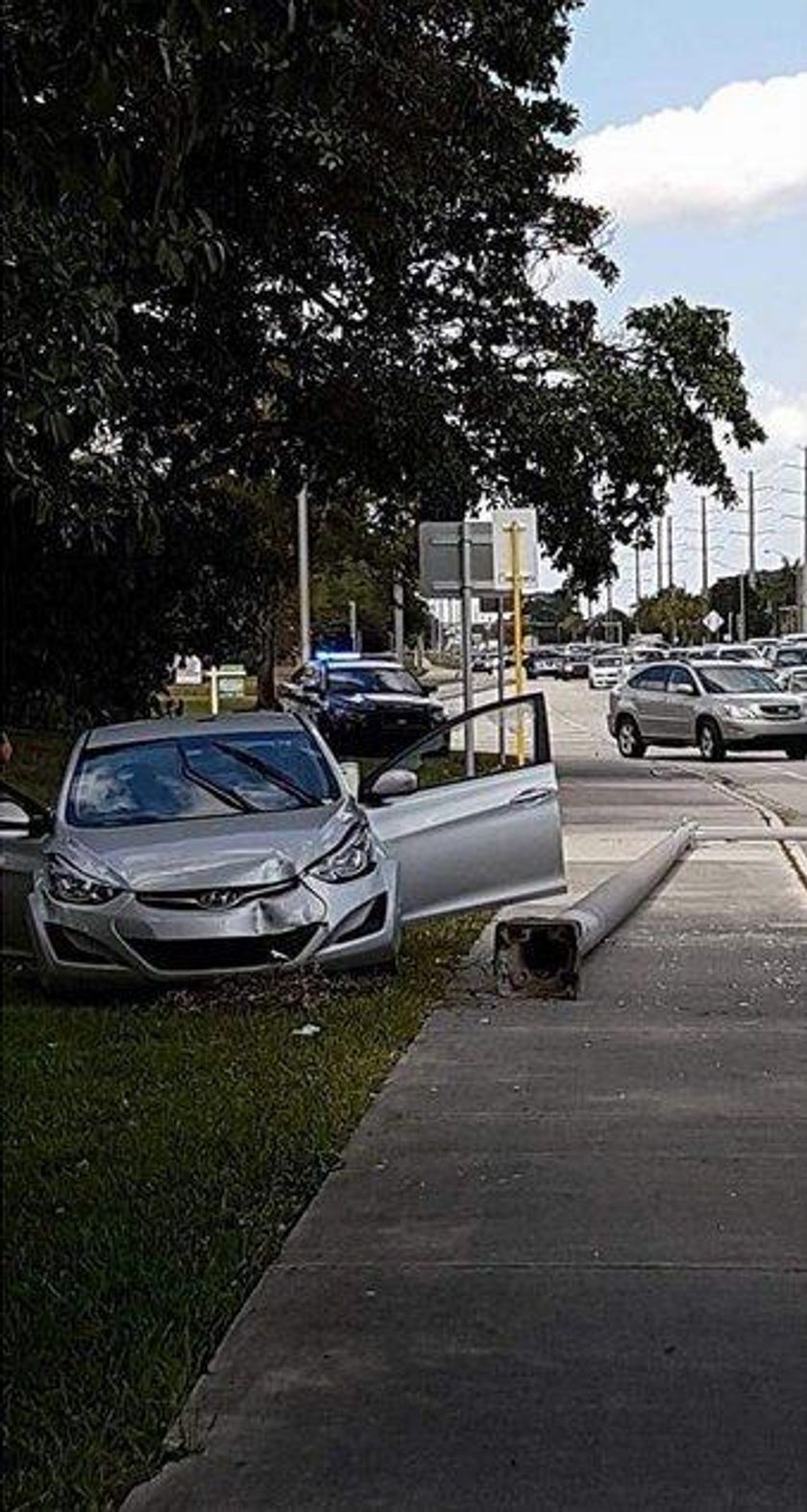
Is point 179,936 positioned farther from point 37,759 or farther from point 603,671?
point 603,671

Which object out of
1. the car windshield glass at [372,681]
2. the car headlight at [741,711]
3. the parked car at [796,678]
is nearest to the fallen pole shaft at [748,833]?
the car headlight at [741,711]

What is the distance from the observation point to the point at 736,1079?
8.91 meters

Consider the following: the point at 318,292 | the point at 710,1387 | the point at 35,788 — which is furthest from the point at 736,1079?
the point at 318,292

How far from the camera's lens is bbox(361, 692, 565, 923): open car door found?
38.8ft

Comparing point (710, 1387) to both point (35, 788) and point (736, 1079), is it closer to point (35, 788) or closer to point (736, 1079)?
point (736, 1079)

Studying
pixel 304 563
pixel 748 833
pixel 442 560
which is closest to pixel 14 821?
pixel 748 833

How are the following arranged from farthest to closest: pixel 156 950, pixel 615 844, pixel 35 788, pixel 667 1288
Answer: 1. pixel 35 788
2. pixel 615 844
3. pixel 156 950
4. pixel 667 1288

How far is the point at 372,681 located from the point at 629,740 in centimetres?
435

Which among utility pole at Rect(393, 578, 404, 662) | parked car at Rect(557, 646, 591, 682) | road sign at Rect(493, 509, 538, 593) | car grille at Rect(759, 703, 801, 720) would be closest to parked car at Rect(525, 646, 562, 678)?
parked car at Rect(557, 646, 591, 682)

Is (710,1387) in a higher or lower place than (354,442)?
lower

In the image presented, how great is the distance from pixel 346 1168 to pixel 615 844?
43.0 feet

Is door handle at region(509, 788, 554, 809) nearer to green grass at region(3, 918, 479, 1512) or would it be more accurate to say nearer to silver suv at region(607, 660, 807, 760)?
green grass at region(3, 918, 479, 1512)

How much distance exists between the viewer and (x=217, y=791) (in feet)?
38.2

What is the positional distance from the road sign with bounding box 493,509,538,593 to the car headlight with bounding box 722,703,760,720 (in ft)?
39.5
